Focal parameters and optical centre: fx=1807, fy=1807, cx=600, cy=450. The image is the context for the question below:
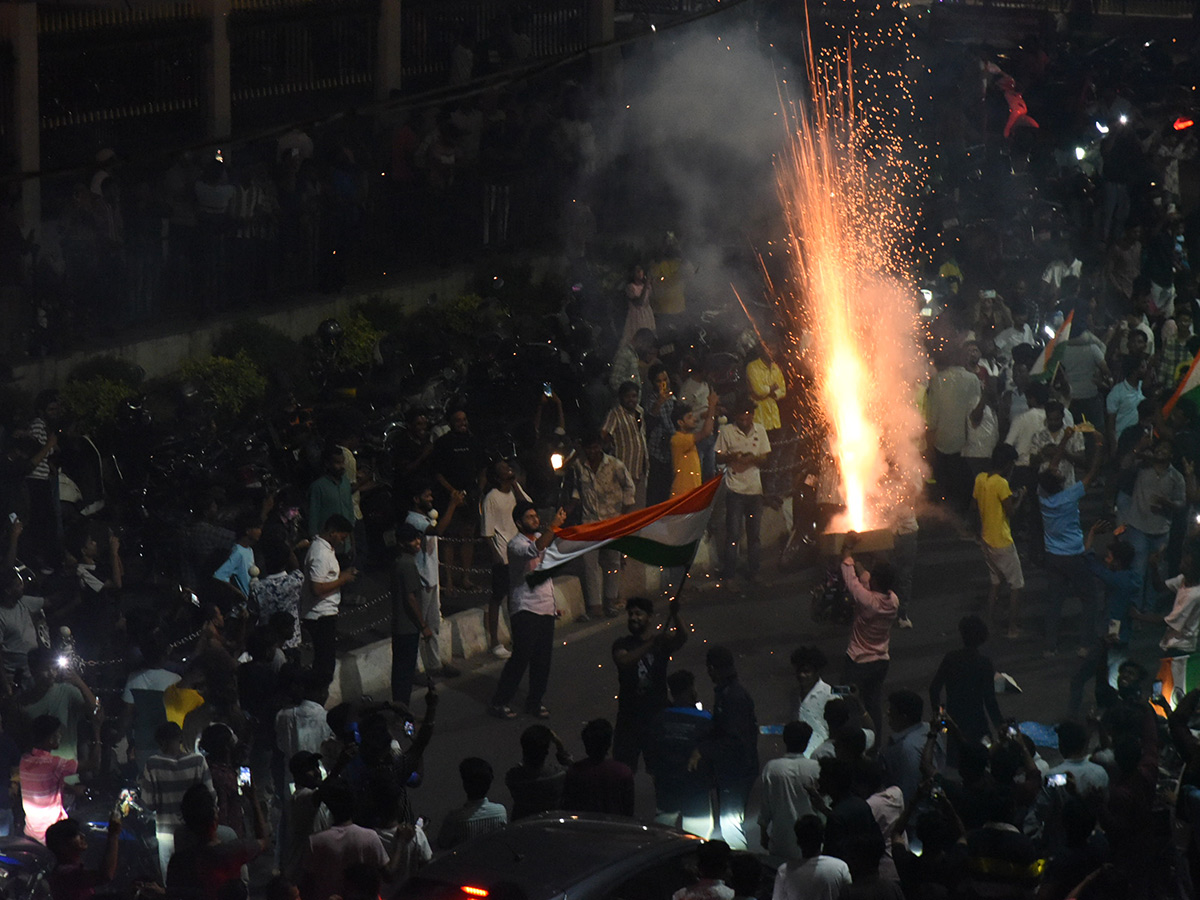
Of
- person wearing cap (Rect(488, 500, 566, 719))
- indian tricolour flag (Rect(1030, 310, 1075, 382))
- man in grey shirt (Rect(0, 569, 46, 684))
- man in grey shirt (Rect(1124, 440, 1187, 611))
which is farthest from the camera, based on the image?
indian tricolour flag (Rect(1030, 310, 1075, 382))

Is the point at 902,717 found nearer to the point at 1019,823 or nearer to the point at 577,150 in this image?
the point at 1019,823

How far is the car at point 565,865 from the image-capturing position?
6.77m

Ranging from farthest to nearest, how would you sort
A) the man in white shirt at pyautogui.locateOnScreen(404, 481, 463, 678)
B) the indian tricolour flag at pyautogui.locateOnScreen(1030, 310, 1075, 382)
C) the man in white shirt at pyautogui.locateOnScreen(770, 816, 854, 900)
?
the indian tricolour flag at pyautogui.locateOnScreen(1030, 310, 1075, 382) < the man in white shirt at pyautogui.locateOnScreen(404, 481, 463, 678) < the man in white shirt at pyautogui.locateOnScreen(770, 816, 854, 900)

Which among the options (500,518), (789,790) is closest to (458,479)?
(500,518)

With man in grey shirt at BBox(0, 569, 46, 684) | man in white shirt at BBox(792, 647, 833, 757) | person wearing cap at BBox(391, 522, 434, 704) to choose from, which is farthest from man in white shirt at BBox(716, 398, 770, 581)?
man in grey shirt at BBox(0, 569, 46, 684)

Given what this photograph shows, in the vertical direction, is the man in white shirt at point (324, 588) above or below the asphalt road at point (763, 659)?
above

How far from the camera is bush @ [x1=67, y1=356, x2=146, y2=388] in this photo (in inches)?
569

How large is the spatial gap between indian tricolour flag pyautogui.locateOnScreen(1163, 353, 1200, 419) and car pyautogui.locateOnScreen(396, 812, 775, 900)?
23.0 ft

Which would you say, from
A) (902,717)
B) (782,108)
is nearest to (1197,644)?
(902,717)

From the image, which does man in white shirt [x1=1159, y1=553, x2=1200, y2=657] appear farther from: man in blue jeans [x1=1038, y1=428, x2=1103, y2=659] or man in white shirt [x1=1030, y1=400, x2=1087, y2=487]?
man in white shirt [x1=1030, y1=400, x2=1087, y2=487]

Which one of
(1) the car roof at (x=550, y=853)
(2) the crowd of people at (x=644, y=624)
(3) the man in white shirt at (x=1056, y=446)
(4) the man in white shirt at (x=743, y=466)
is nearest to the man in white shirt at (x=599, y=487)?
(2) the crowd of people at (x=644, y=624)

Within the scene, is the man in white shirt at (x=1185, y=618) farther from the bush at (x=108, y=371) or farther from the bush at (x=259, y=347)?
the bush at (x=108, y=371)

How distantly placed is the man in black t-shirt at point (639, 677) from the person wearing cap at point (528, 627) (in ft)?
5.42

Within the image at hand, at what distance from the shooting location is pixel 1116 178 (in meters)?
21.2
